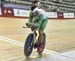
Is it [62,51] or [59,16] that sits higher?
[62,51]

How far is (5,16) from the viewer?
21391 millimetres

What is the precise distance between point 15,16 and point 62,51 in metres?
14.7

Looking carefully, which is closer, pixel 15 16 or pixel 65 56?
pixel 65 56

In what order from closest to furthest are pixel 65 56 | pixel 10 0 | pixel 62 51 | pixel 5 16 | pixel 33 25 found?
1. pixel 33 25
2. pixel 65 56
3. pixel 62 51
4. pixel 5 16
5. pixel 10 0

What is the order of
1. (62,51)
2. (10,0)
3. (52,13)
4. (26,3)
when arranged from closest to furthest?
(62,51) → (10,0) → (26,3) → (52,13)

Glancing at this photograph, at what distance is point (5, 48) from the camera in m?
7.66

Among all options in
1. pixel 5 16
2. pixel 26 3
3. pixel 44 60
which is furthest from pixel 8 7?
pixel 44 60

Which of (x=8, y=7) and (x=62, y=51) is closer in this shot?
(x=62, y=51)

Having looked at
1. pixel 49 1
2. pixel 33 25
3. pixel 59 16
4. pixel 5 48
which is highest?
pixel 33 25

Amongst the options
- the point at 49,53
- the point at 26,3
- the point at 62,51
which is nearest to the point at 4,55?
the point at 49,53

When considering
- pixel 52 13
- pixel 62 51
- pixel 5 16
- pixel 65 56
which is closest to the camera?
pixel 65 56

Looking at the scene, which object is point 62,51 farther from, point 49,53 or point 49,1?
point 49,1

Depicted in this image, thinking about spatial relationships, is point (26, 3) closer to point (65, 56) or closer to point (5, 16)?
point (5, 16)

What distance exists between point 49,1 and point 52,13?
1.66 m
